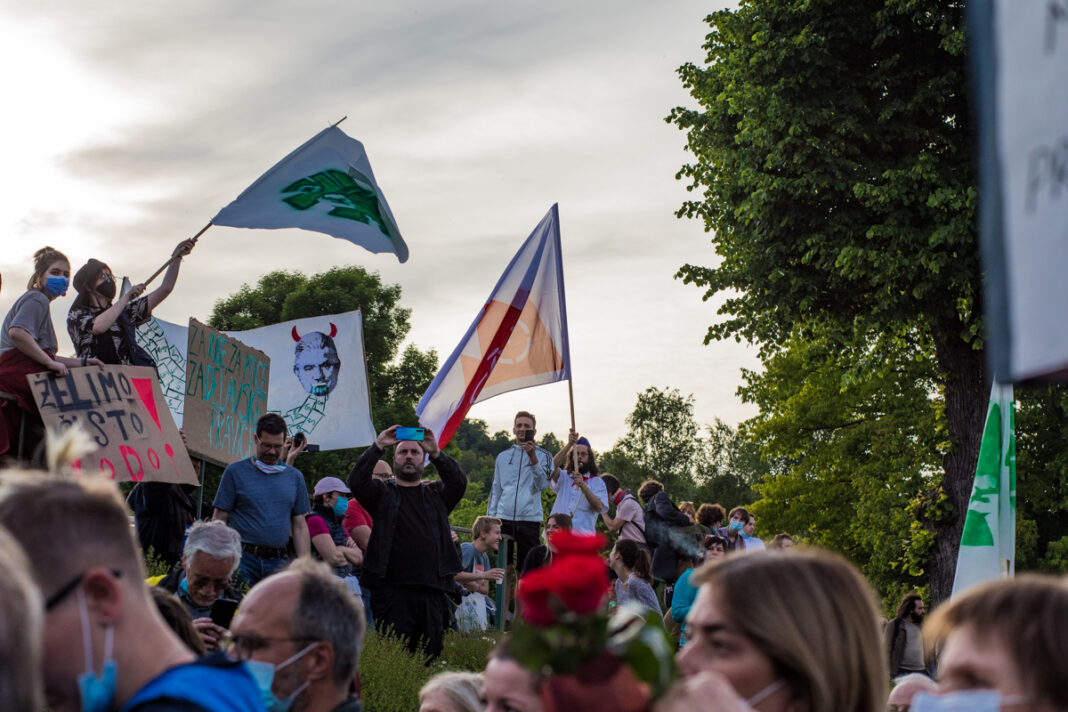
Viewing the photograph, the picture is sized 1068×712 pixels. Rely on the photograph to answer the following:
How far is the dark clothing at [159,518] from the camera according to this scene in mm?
8766

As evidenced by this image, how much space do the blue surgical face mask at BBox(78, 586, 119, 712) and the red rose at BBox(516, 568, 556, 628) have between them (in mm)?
1257

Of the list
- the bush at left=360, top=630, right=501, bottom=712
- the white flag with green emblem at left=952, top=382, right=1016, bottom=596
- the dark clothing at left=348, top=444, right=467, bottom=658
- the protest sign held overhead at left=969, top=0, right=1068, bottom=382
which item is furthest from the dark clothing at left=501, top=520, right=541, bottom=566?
the protest sign held overhead at left=969, top=0, right=1068, bottom=382

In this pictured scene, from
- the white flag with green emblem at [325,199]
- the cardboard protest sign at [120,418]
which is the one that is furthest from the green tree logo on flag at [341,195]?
the cardboard protest sign at [120,418]

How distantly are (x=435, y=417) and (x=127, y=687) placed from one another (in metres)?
8.21

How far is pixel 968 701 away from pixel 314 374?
13984mm

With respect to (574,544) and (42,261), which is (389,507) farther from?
(574,544)

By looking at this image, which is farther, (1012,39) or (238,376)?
(238,376)

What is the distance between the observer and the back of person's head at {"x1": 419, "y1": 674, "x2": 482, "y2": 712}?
12.4 feet

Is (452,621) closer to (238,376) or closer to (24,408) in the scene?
(238,376)

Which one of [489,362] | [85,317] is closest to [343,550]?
[489,362]

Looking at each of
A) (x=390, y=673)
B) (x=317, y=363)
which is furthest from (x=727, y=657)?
(x=317, y=363)

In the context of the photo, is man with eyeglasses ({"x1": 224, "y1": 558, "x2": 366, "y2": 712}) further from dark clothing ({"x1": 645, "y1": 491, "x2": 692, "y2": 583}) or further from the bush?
dark clothing ({"x1": 645, "y1": 491, "x2": 692, "y2": 583})

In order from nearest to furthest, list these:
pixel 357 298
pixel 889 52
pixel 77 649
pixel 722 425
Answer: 1. pixel 77 649
2. pixel 889 52
3. pixel 357 298
4. pixel 722 425

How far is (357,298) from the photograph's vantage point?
4722 centimetres
